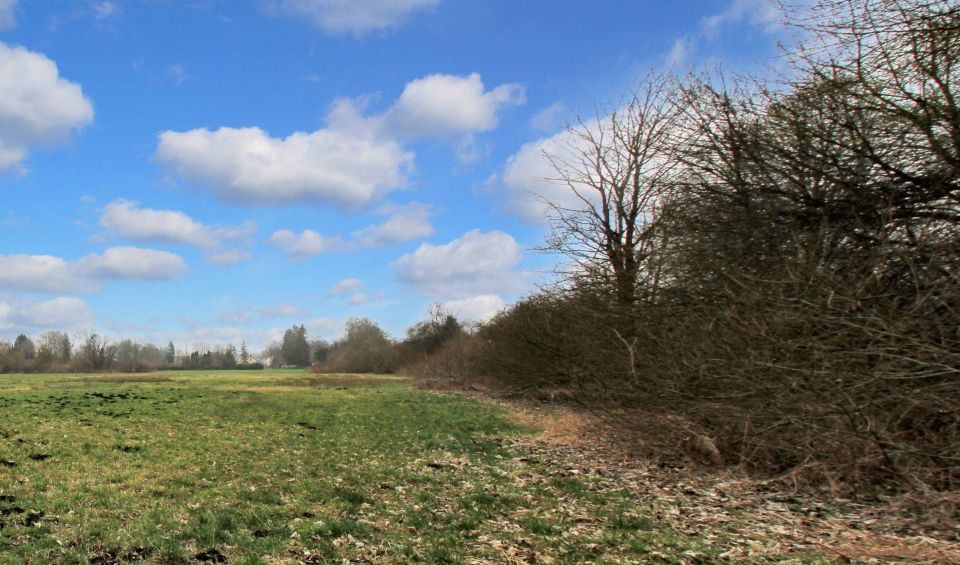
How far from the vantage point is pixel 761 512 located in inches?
303

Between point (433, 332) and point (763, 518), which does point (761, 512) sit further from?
point (433, 332)

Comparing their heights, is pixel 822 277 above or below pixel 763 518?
above

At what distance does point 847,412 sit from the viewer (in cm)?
750

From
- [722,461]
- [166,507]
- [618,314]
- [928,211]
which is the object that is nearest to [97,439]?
[166,507]

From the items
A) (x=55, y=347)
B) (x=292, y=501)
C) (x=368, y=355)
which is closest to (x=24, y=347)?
(x=55, y=347)

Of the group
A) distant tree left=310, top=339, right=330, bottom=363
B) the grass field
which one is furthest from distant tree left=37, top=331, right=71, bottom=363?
the grass field

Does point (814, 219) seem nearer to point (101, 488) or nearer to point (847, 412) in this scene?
point (847, 412)

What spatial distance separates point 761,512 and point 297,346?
132m

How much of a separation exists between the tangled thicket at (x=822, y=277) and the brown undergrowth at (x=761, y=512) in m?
0.40

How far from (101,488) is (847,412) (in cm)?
958

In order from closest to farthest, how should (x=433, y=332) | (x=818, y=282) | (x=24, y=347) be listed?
1. (x=818, y=282)
2. (x=433, y=332)
3. (x=24, y=347)

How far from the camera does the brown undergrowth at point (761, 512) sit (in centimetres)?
605

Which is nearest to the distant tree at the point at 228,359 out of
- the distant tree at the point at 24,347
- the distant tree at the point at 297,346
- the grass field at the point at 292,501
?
the distant tree at the point at 297,346

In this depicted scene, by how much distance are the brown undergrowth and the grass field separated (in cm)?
57
